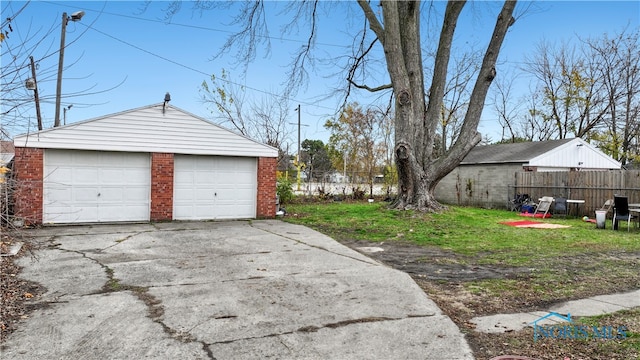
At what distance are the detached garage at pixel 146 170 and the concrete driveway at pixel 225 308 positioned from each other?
3606 millimetres

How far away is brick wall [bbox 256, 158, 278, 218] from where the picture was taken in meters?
12.6

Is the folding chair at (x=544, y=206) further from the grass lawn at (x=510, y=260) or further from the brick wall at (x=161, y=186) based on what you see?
the brick wall at (x=161, y=186)

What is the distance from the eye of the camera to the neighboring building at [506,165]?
18328mm

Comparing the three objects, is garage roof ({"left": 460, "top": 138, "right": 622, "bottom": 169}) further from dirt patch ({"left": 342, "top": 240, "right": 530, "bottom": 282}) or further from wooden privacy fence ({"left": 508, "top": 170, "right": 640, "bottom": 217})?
dirt patch ({"left": 342, "top": 240, "right": 530, "bottom": 282})

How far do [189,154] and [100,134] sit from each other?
7.59 ft

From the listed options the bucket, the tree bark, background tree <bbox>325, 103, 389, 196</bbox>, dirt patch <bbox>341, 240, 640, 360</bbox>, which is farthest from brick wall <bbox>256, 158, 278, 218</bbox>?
the bucket

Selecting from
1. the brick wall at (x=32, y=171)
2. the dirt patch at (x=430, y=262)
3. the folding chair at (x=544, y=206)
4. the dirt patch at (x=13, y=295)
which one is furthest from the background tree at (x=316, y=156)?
Result: the dirt patch at (x=13, y=295)

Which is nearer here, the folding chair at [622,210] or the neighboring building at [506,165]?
the folding chair at [622,210]

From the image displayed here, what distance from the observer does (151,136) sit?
11.2 metres

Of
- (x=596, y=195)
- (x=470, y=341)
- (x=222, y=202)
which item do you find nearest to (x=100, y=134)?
(x=222, y=202)

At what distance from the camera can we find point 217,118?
2011cm

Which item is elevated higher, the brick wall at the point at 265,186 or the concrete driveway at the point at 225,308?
the brick wall at the point at 265,186

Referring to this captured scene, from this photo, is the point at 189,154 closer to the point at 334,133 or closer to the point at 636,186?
the point at 636,186

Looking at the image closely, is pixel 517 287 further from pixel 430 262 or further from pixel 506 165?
pixel 506 165
